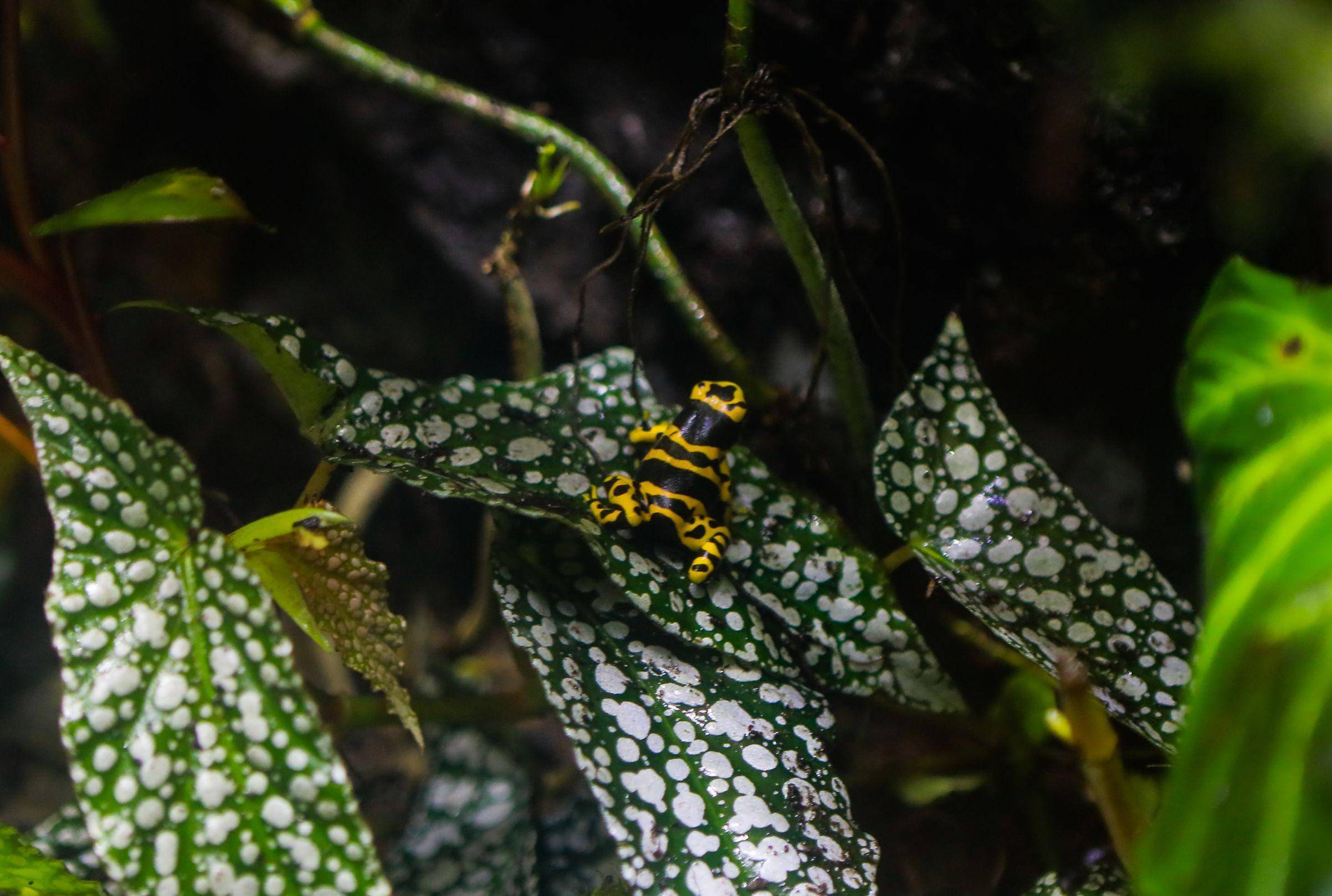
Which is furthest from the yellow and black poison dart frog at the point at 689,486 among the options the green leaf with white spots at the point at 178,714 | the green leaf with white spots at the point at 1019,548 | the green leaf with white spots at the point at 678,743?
the green leaf with white spots at the point at 178,714

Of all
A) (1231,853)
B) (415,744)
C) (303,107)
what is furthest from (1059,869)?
(303,107)

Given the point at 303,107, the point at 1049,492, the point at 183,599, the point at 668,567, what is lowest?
the point at 183,599

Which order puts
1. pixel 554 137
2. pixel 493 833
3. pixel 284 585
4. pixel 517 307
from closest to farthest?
pixel 284 585 → pixel 493 833 → pixel 554 137 → pixel 517 307

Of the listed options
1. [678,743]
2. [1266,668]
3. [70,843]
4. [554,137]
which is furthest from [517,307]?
[1266,668]

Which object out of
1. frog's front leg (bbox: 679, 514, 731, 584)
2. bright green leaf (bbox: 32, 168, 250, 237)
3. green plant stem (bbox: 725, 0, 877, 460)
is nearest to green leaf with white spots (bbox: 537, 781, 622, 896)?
frog's front leg (bbox: 679, 514, 731, 584)

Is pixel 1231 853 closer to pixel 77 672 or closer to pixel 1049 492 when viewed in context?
pixel 1049 492

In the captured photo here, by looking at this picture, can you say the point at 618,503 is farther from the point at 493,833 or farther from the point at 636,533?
the point at 493,833

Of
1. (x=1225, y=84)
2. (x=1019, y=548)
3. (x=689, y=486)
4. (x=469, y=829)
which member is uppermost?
(x=1225, y=84)
